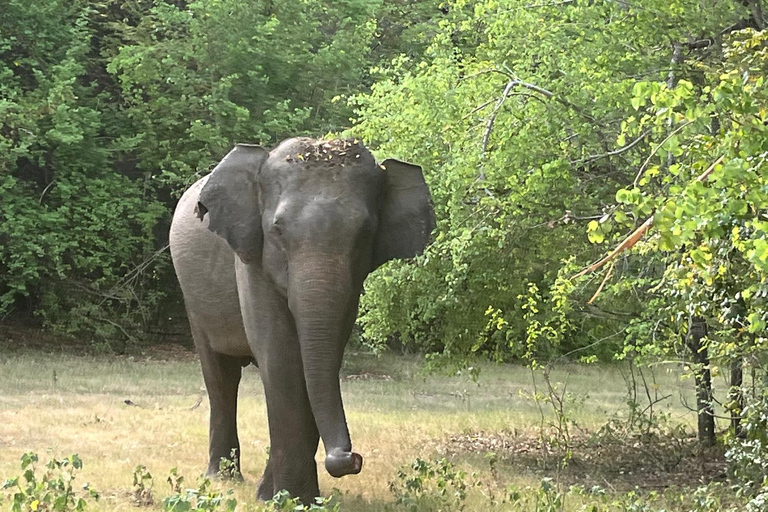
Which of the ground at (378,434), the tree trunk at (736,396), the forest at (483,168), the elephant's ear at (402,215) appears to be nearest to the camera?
the forest at (483,168)

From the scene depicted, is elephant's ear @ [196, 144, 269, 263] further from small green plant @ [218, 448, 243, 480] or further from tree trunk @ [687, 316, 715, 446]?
tree trunk @ [687, 316, 715, 446]

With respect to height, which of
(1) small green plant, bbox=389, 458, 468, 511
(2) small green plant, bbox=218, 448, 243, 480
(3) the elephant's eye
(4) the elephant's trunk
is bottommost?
(2) small green plant, bbox=218, 448, 243, 480

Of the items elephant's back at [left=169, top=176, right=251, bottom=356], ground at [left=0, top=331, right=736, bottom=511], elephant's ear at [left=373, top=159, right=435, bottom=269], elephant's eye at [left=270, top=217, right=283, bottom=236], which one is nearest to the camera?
elephant's eye at [left=270, top=217, right=283, bottom=236]

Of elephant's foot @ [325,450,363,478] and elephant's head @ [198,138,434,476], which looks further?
elephant's head @ [198,138,434,476]

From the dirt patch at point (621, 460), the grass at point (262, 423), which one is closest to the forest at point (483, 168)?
the dirt patch at point (621, 460)

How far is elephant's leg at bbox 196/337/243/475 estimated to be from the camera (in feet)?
35.1

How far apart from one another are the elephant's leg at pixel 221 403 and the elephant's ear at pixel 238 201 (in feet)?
7.76

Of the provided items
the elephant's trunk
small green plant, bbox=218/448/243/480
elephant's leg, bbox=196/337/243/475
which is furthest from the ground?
the elephant's trunk

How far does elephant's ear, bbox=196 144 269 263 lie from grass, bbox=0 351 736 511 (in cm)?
212

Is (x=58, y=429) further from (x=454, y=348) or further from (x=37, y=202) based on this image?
(x=37, y=202)

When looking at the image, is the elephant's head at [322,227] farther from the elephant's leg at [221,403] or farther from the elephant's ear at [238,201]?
the elephant's leg at [221,403]

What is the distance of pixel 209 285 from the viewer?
10328 millimetres

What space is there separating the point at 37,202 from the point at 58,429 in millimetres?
13900

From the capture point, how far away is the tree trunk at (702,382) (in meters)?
11.4
